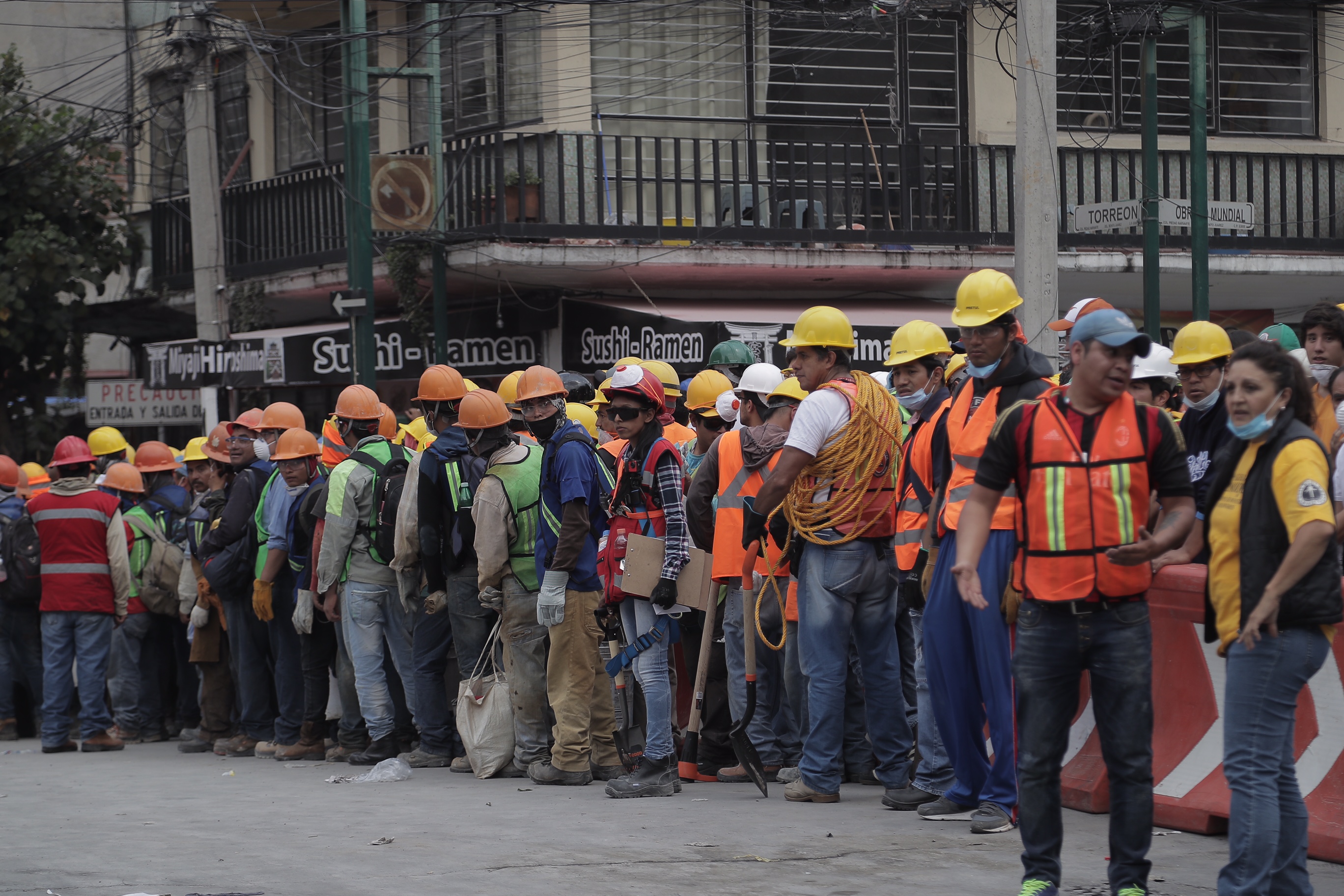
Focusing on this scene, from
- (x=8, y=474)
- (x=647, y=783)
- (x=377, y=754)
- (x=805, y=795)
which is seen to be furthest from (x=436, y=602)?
(x=8, y=474)

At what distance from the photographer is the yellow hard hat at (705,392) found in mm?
9477

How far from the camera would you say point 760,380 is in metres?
8.43

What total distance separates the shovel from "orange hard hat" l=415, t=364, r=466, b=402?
88.7 inches

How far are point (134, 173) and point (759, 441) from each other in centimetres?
1671

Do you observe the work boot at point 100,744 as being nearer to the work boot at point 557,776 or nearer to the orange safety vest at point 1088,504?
the work boot at point 557,776

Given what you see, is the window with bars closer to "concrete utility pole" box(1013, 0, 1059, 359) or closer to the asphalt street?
"concrete utility pole" box(1013, 0, 1059, 359)

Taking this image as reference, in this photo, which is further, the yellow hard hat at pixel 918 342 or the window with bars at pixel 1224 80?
the window with bars at pixel 1224 80

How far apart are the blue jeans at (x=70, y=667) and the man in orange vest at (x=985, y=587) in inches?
279

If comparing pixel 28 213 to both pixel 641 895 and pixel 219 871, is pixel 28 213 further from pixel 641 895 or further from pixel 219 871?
pixel 641 895

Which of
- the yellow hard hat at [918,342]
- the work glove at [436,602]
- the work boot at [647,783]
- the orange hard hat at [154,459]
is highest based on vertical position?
the yellow hard hat at [918,342]

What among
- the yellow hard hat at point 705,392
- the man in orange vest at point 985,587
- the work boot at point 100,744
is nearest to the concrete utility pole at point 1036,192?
the yellow hard hat at point 705,392

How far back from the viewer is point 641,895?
5.71 metres

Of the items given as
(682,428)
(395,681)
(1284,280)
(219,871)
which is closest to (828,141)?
(1284,280)

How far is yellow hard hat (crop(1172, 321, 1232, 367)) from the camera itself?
6602 mm
